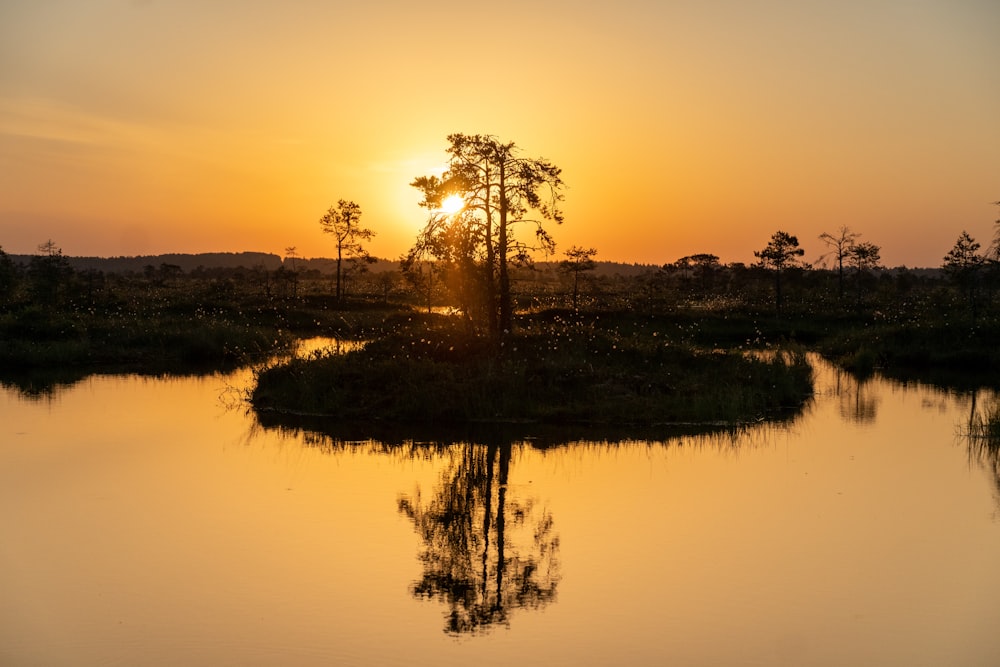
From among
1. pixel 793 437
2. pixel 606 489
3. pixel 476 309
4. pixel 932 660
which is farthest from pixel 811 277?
pixel 932 660

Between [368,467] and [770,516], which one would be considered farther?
[368,467]

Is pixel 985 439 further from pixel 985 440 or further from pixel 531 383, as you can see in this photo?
pixel 531 383

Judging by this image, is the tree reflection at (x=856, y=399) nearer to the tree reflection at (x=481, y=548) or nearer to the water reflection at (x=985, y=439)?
the water reflection at (x=985, y=439)

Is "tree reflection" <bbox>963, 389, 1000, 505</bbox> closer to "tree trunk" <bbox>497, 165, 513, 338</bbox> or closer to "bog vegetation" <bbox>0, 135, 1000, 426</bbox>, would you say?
"bog vegetation" <bbox>0, 135, 1000, 426</bbox>

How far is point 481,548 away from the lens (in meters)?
15.9

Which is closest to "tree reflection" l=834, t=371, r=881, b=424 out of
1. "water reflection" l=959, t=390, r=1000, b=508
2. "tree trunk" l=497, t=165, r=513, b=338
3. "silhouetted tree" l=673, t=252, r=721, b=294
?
"water reflection" l=959, t=390, r=1000, b=508

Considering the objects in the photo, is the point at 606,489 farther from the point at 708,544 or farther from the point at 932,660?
the point at 932,660

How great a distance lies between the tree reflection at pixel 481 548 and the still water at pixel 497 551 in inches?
2.5

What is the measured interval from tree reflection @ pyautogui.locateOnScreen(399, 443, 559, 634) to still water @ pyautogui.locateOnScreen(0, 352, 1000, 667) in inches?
2.5

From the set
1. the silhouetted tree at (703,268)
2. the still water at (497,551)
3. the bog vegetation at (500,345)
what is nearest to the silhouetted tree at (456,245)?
the bog vegetation at (500,345)

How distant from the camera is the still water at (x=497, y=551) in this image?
458 inches

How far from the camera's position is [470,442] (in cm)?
2497

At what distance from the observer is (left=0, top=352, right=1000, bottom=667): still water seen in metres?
11.6

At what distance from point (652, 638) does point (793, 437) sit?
15.4m
